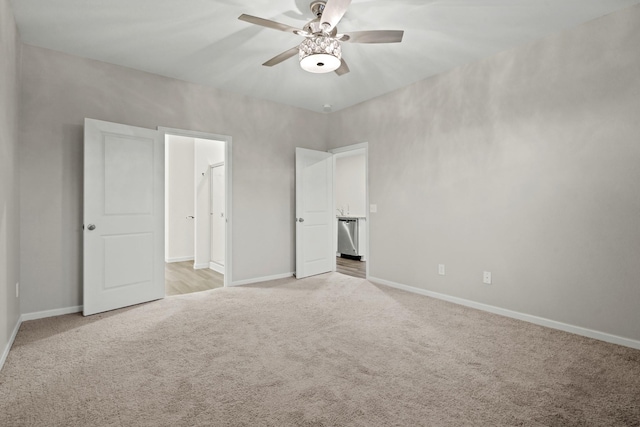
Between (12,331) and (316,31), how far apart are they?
3431mm

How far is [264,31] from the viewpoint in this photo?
2.91m

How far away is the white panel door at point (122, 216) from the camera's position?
10.8 feet

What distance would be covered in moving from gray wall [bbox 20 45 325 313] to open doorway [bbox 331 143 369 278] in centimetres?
157

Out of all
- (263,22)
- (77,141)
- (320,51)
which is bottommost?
(77,141)

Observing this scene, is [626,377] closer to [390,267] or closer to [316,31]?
[390,267]

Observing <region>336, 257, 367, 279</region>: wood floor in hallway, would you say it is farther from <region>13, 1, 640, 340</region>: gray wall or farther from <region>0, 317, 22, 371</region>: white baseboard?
<region>0, 317, 22, 371</region>: white baseboard

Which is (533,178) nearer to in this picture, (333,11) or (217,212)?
(333,11)

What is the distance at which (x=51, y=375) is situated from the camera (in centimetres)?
212

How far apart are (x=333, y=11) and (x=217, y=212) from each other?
14.9 ft

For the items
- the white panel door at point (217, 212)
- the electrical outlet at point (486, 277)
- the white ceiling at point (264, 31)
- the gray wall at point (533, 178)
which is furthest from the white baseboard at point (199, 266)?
the electrical outlet at point (486, 277)

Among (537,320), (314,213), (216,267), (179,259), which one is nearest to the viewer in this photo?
(537,320)

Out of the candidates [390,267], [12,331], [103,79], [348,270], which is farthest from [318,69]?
[348,270]

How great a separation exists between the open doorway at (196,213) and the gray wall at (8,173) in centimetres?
196

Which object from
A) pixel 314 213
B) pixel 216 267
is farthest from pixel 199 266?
pixel 314 213
